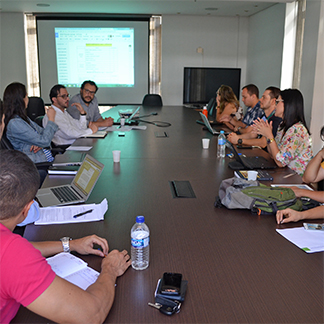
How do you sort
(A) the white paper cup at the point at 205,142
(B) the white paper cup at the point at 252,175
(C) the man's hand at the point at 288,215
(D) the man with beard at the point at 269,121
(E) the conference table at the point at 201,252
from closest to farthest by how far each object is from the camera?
(E) the conference table at the point at 201,252, (C) the man's hand at the point at 288,215, (B) the white paper cup at the point at 252,175, (A) the white paper cup at the point at 205,142, (D) the man with beard at the point at 269,121

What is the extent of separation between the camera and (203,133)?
162 inches

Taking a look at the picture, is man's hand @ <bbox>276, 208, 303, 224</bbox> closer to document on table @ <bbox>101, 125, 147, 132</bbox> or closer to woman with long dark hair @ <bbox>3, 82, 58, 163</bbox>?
woman with long dark hair @ <bbox>3, 82, 58, 163</bbox>

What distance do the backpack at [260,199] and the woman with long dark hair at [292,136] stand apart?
96 centimetres

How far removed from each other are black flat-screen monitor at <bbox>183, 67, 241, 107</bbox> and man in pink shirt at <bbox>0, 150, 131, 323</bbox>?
7295 millimetres

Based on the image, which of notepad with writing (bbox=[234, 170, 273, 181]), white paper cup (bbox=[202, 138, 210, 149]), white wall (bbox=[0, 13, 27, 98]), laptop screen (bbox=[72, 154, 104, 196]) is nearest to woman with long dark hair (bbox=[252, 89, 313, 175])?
notepad with writing (bbox=[234, 170, 273, 181])

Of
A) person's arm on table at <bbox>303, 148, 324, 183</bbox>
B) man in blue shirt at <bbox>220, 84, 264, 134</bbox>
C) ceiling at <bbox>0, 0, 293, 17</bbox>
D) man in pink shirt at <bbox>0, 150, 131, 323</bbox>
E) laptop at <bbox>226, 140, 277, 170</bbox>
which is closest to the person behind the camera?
man in pink shirt at <bbox>0, 150, 131, 323</bbox>

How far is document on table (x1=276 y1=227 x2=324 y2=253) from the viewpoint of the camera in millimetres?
1432

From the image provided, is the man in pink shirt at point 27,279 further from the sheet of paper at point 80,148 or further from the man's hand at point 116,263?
the sheet of paper at point 80,148

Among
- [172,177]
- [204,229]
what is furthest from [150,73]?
[204,229]

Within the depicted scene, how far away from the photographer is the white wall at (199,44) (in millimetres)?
8391

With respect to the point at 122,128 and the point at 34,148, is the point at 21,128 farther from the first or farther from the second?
the point at 122,128

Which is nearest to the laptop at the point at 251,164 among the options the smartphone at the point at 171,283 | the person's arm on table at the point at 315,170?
the person's arm on table at the point at 315,170

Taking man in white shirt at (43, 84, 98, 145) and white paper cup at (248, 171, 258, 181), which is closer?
white paper cup at (248, 171, 258, 181)

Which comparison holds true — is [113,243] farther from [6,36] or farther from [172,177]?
[6,36]
